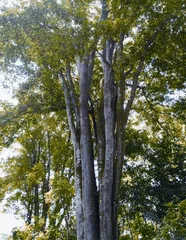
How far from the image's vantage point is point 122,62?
618cm

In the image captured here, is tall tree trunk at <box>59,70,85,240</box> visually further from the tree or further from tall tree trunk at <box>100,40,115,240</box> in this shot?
tall tree trunk at <box>100,40,115,240</box>

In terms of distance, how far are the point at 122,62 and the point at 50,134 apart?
6.70m

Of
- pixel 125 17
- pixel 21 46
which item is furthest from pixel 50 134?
pixel 125 17

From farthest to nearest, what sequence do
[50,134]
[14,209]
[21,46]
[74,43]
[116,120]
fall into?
[50,134], [14,209], [21,46], [116,120], [74,43]

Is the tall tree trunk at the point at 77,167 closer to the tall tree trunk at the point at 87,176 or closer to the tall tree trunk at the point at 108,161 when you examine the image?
the tall tree trunk at the point at 87,176

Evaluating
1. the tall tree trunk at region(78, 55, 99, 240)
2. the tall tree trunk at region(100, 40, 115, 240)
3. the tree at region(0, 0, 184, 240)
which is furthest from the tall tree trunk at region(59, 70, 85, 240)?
the tall tree trunk at region(100, 40, 115, 240)

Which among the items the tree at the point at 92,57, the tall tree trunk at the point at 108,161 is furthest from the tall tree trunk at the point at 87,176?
the tall tree trunk at the point at 108,161

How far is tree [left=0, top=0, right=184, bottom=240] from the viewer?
5070mm

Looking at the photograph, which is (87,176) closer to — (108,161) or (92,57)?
(108,161)

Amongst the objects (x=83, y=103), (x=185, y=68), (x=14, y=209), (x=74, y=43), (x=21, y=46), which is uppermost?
(x=21, y=46)

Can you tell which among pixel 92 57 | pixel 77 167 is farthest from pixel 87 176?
pixel 92 57

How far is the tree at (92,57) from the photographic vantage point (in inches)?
200

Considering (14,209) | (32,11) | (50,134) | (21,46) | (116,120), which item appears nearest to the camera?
(116,120)

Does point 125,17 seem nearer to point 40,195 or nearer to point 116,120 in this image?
point 116,120
